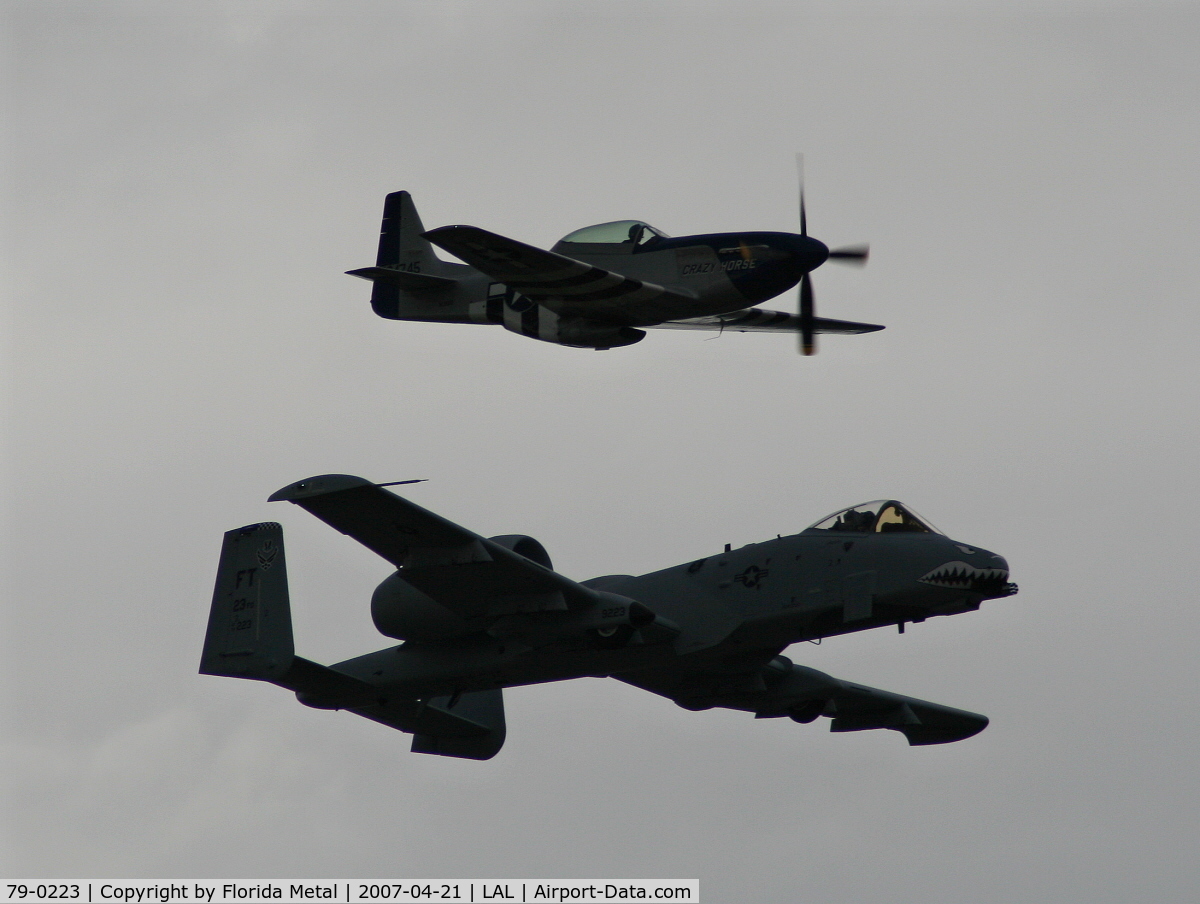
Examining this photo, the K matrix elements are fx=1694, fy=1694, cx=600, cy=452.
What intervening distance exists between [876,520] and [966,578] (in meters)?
2.43

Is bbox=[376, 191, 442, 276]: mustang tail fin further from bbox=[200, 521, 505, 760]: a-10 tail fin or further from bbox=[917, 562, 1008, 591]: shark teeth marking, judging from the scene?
bbox=[917, 562, 1008, 591]: shark teeth marking

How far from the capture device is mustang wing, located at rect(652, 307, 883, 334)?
1556 inches

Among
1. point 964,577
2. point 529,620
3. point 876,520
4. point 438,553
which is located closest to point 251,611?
point 438,553

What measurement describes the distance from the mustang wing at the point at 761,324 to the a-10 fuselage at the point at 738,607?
6277mm

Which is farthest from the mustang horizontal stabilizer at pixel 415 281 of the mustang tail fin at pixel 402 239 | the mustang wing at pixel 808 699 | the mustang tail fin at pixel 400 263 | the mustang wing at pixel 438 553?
the mustang wing at pixel 808 699

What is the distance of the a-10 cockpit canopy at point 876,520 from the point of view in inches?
1352

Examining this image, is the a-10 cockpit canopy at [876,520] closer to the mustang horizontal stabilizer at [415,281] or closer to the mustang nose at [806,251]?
the mustang nose at [806,251]

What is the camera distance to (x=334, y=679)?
36.6m

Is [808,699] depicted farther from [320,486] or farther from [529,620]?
[320,486]

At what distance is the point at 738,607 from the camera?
3488 cm

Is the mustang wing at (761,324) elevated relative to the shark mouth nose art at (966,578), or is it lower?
elevated

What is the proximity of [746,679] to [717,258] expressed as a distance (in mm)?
9535

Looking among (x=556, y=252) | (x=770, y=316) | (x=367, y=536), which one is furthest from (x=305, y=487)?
(x=770, y=316)

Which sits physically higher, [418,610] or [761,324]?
[761,324]
